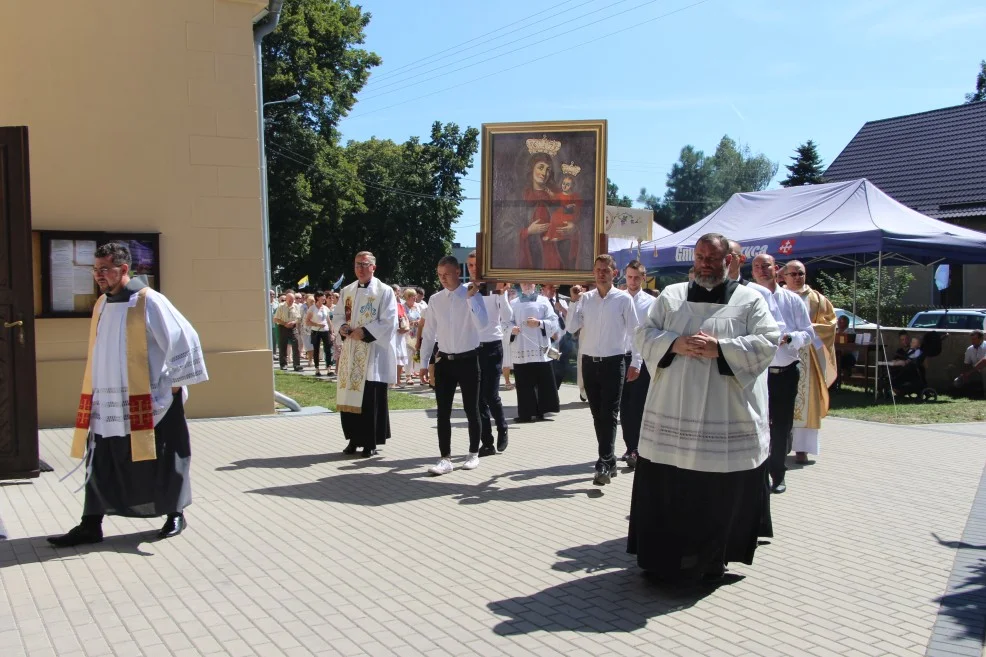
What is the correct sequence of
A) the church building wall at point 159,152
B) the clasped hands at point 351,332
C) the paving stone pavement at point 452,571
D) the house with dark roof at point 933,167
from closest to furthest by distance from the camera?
→ the paving stone pavement at point 452,571
the clasped hands at point 351,332
the church building wall at point 159,152
the house with dark roof at point 933,167

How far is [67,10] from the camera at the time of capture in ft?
35.9

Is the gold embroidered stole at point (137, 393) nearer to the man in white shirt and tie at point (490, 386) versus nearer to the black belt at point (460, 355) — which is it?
the black belt at point (460, 355)

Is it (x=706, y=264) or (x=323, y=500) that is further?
(x=323, y=500)

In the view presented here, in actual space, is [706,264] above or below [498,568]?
above

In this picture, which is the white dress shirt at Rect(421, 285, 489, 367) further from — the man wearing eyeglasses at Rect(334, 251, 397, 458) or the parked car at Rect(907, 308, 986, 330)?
the parked car at Rect(907, 308, 986, 330)

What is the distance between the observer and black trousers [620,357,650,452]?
8.51 meters

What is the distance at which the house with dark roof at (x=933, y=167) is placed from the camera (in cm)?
3061

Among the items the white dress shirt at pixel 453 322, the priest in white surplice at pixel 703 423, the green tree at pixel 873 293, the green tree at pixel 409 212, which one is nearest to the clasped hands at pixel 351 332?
the white dress shirt at pixel 453 322

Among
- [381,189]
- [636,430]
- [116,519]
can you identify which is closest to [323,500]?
[116,519]

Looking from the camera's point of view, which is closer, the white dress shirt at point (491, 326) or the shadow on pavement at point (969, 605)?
the shadow on pavement at point (969, 605)

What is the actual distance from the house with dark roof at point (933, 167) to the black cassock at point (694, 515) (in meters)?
28.5

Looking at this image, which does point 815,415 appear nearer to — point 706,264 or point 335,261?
point 706,264

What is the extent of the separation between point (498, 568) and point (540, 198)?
3825 millimetres

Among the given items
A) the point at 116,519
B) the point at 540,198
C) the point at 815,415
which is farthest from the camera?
the point at 815,415
